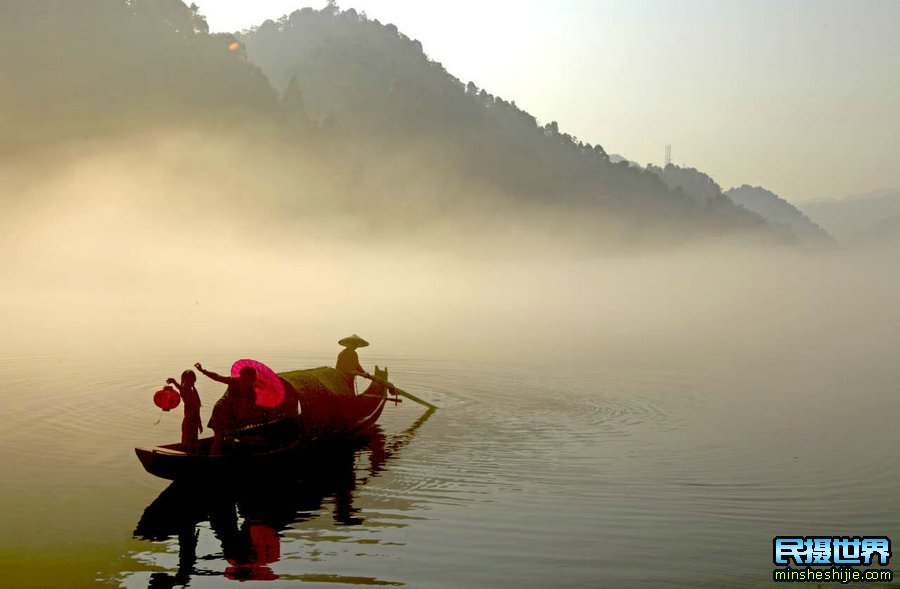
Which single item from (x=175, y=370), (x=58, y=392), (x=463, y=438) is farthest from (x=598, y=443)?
(x=175, y=370)

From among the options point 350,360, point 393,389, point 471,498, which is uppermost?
point 350,360

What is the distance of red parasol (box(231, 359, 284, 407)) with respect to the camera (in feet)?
70.7

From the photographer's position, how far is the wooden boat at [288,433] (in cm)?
1897

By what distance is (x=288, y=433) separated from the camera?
22469 mm

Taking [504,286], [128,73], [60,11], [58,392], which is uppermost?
[60,11]

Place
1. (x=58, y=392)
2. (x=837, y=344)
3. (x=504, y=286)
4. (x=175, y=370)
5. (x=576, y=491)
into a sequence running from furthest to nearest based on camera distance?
(x=504, y=286) < (x=837, y=344) < (x=175, y=370) < (x=58, y=392) < (x=576, y=491)

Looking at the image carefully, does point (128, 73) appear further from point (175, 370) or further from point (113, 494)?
point (113, 494)

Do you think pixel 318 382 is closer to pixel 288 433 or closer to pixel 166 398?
pixel 288 433

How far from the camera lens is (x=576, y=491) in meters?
20.8

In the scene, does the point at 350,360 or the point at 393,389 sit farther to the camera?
the point at 393,389

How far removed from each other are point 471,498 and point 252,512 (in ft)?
15.3

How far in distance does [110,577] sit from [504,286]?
14269 cm

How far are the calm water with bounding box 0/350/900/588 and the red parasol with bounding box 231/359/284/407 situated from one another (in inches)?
74.4

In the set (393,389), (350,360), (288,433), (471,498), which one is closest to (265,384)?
(288,433)
